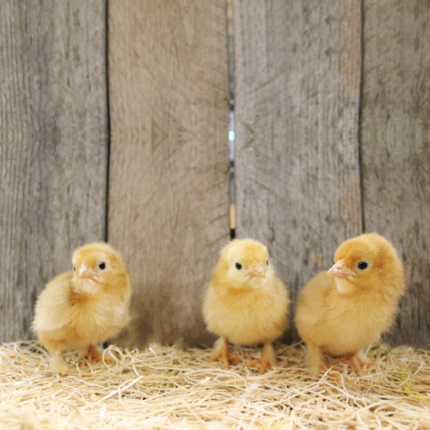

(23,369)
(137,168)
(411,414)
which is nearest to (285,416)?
(411,414)

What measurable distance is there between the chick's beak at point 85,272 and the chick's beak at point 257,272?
85 centimetres

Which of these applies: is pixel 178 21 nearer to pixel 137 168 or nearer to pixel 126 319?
pixel 137 168

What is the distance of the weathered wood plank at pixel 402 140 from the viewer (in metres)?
2.39

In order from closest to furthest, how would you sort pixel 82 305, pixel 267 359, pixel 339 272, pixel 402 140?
1. pixel 339 272
2. pixel 82 305
3. pixel 267 359
4. pixel 402 140

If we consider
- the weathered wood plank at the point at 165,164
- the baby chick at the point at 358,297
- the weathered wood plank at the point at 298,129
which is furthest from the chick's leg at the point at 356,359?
the weathered wood plank at the point at 165,164

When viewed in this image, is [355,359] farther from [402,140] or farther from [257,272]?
[402,140]

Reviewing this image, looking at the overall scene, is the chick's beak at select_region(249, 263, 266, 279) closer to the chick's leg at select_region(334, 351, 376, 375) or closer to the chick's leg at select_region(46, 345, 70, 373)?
the chick's leg at select_region(334, 351, 376, 375)

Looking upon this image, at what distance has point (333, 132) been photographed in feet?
8.21

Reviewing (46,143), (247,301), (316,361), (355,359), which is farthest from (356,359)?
(46,143)

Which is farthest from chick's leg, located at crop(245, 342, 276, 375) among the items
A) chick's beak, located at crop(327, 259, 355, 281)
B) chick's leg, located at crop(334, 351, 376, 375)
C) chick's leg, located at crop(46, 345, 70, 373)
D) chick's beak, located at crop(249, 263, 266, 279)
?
chick's leg, located at crop(46, 345, 70, 373)

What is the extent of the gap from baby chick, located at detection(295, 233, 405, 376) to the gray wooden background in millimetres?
421

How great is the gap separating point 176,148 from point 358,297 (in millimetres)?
1430

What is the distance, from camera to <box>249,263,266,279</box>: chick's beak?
207 cm

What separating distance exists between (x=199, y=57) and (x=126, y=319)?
67.3 inches
